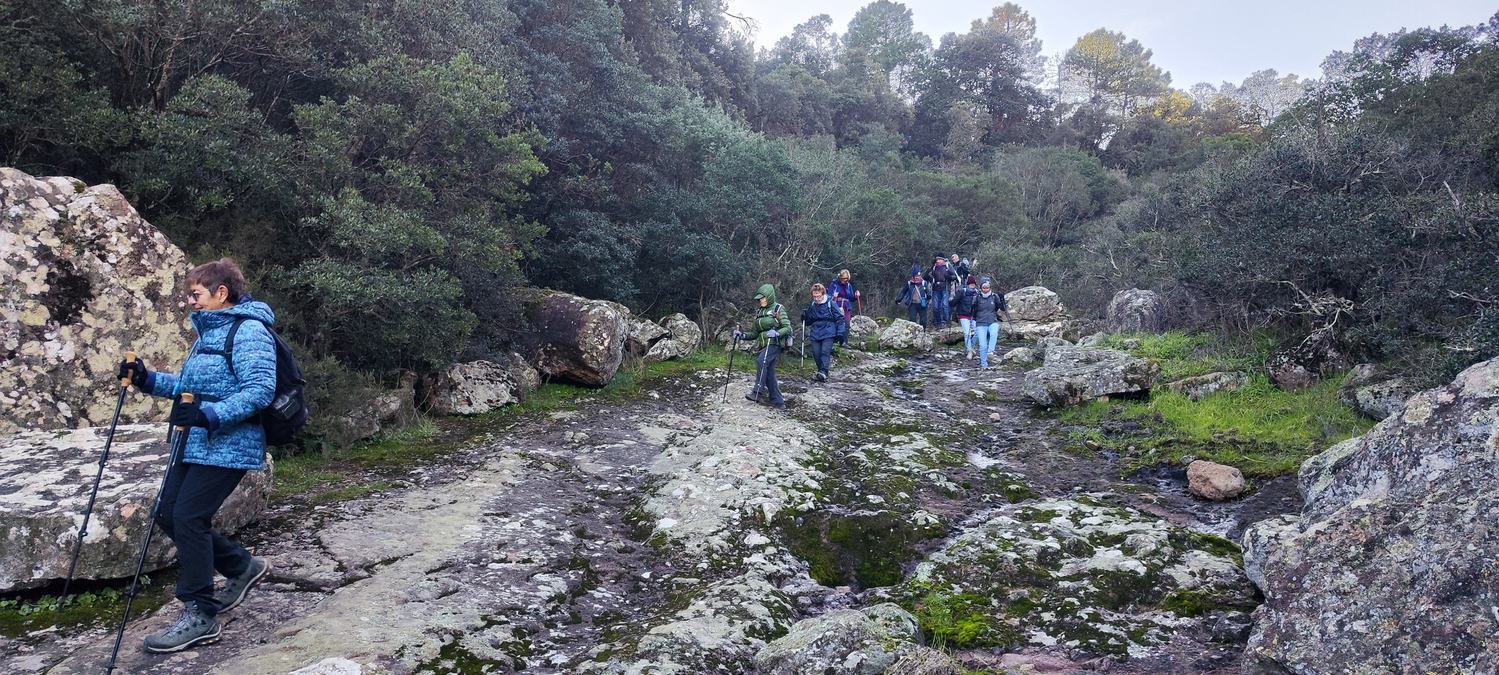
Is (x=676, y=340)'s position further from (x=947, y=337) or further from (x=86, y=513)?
(x=86, y=513)

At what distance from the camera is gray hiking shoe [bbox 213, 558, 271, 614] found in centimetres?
455

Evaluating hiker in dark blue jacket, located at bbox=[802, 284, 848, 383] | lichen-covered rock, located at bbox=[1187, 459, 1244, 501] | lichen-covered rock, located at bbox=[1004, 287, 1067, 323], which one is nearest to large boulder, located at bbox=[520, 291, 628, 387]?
hiker in dark blue jacket, located at bbox=[802, 284, 848, 383]

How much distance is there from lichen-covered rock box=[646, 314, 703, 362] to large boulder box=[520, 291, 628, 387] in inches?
102

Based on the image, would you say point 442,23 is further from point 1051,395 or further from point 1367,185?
point 1367,185

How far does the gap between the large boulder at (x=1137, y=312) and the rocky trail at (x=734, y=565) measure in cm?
776

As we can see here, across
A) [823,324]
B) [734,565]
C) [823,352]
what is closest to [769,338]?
[823,324]

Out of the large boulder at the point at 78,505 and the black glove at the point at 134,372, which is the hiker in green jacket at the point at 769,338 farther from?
the black glove at the point at 134,372

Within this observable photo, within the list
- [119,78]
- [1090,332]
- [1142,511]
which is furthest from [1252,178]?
[119,78]

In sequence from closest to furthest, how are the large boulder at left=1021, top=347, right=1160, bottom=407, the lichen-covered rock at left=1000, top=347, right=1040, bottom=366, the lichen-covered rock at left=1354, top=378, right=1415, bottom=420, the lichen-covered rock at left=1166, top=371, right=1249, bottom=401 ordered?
1. the lichen-covered rock at left=1354, top=378, right=1415, bottom=420
2. the lichen-covered rock at left=1166, top=371, right=1249, bottom=401
3. the large boulder at left=1021, top=347, right=1160, bottom=407
4. the lichen-covered rock at left=1000, top=347, right=1040, bottom=366

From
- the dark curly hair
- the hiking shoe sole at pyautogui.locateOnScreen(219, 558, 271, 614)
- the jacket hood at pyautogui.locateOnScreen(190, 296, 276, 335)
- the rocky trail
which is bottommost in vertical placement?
the rocky trail

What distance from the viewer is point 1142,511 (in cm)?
706

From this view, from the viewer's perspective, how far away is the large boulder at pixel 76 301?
21.8ft

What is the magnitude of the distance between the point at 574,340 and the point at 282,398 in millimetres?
7995

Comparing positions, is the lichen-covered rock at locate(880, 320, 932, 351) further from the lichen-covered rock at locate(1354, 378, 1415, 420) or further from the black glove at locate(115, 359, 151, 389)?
the black glove at locate(115, 359, 151, 389)
